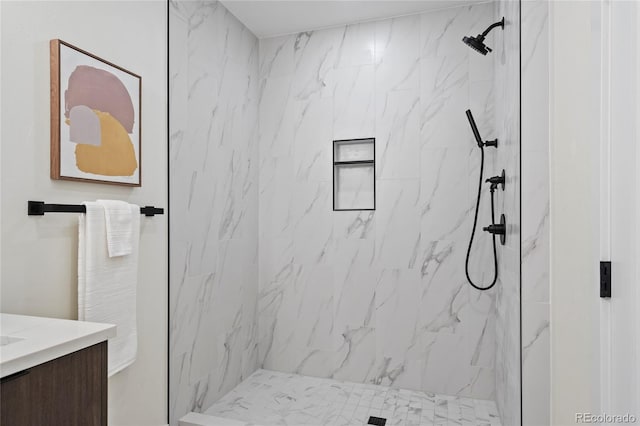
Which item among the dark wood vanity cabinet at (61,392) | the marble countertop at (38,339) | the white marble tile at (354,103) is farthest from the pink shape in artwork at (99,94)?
the white marble tile at (354,103)

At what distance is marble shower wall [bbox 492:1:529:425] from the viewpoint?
168cm

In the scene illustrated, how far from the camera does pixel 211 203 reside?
2.54 metres

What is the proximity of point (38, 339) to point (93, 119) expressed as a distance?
3.09 ft

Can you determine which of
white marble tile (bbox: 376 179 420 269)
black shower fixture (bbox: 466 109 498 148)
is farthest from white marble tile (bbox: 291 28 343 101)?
black shower fixture (bbox: 466 109 498 148)

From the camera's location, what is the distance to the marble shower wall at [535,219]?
4.98 feet

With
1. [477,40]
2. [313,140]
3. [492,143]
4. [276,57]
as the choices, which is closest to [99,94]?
[313,140]

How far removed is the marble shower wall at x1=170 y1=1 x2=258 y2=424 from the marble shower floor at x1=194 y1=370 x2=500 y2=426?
19 centimetres

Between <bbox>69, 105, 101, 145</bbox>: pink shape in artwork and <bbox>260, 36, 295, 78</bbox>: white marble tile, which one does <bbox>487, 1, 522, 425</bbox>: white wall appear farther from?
<bbox>69, 105, 101, 145</bbox>: pink shape in artwork

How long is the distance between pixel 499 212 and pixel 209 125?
1.82 metres

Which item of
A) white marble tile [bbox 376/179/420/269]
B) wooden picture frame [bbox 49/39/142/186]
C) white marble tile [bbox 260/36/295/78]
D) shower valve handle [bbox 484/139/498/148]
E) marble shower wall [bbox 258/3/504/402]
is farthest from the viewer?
white marble tile [bbox 260/36/295/78]

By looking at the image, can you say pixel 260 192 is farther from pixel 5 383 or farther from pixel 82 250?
pixel 5 383

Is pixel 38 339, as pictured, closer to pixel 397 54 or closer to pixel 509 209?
pixel 509 209

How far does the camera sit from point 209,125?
253 cm

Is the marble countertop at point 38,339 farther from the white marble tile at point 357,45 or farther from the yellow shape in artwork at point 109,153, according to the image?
the white marble tile at point 357,45
